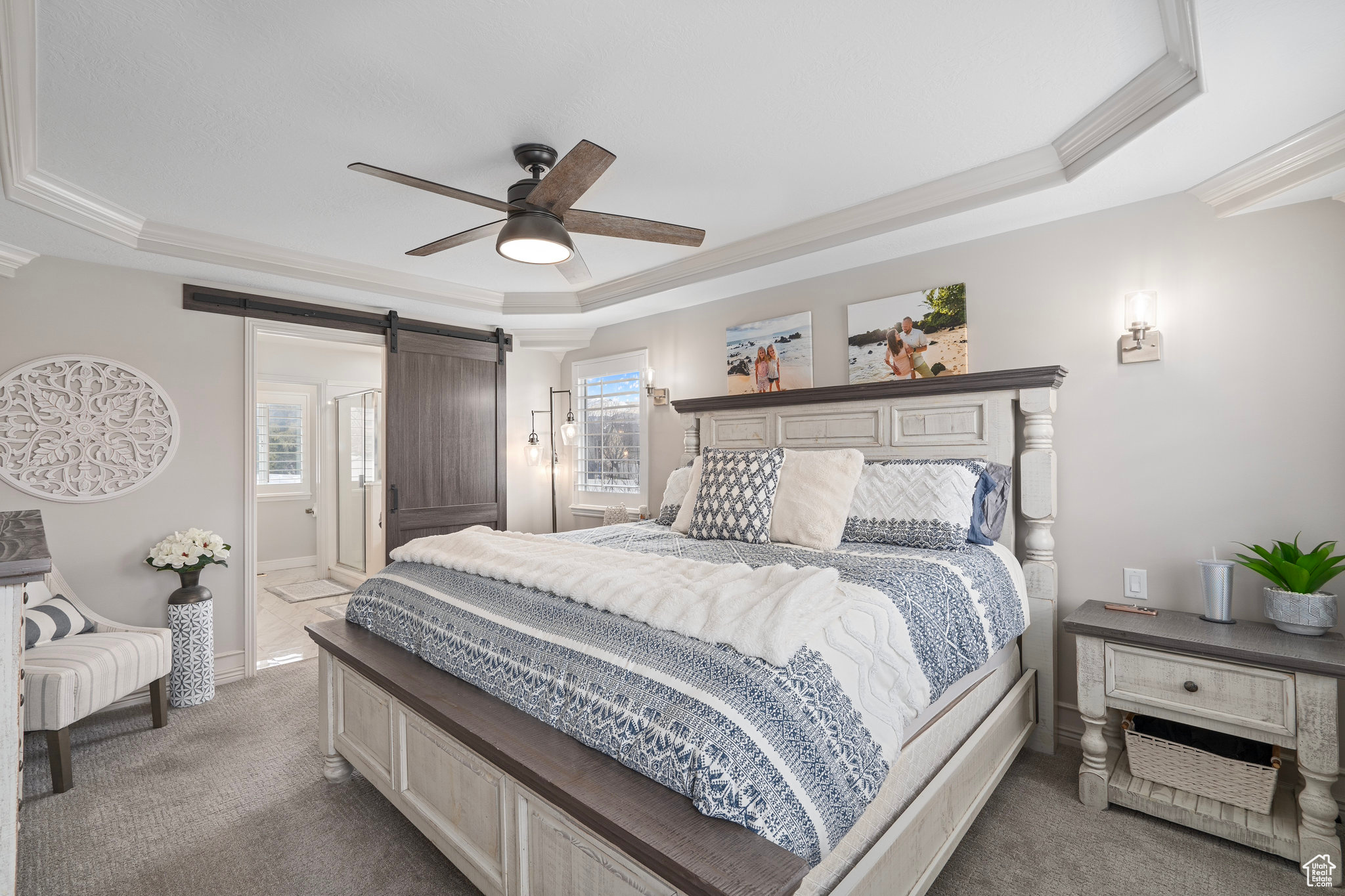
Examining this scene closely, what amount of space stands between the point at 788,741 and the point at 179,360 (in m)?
3.92

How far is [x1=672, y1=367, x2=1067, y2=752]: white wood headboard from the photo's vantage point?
8.61 ft

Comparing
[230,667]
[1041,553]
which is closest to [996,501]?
[1041,553]

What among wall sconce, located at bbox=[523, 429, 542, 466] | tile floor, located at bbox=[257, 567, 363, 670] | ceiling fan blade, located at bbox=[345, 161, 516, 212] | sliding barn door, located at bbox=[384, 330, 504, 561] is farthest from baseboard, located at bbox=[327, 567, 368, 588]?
ceiling fan blade, located at bbox=[345, 161, 516, 212]

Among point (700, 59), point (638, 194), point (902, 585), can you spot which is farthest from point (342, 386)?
point (902, 585)

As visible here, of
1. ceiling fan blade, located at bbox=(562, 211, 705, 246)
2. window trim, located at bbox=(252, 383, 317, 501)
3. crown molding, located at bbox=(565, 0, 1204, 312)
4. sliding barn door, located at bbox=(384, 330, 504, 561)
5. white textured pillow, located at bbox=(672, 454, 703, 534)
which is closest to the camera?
crown molding, located at bbox=(565, 0, 1204, 312)

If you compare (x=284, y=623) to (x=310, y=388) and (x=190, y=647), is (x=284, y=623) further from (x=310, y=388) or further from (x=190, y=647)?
(x=310, y=388)

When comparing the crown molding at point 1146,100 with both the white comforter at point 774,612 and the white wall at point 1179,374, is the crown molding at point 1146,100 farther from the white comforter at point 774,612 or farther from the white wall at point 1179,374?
the white comforter at point 774,612

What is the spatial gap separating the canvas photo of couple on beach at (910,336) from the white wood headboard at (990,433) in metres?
0.14

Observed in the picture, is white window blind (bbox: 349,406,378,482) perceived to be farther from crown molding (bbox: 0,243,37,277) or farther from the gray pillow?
the gray pillow

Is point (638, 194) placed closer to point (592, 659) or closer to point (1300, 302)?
point (592, 659)

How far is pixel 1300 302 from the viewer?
2.19m

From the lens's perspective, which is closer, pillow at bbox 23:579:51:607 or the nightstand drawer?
the nightstand drawer

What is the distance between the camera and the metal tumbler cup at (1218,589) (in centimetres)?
216

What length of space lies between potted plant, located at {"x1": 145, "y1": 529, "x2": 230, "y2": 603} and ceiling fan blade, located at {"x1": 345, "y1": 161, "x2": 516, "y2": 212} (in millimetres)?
2432
